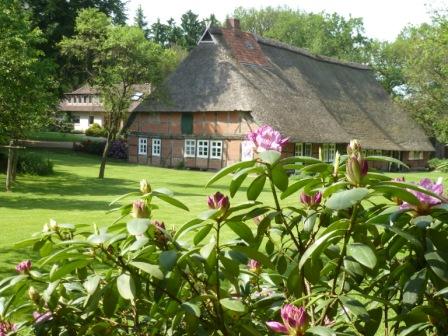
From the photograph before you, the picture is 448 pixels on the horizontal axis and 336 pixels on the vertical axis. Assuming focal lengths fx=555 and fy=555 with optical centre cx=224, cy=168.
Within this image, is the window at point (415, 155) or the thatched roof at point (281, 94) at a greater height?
the thatched roof at point (281, 94)

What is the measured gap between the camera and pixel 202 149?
33.9 meters

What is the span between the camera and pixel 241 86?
33125 mm

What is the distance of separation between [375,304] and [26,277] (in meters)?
1.24

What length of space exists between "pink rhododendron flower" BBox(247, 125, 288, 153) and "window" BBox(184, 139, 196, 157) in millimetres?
32489

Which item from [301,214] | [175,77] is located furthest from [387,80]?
[301,214]

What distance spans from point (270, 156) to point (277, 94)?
3405 centimetres

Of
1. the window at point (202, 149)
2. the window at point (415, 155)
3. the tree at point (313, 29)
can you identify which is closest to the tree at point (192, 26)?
the tree at point (313, 29)

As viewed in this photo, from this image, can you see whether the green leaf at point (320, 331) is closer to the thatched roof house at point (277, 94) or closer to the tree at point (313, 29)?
the thatched roof house at point (277, 94)

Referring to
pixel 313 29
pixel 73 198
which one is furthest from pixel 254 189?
pixel 313 29

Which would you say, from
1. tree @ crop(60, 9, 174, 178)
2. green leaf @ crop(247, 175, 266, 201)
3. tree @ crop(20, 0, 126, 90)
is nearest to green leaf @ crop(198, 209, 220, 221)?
green leaf @ crop(247, 175, 266, 201)

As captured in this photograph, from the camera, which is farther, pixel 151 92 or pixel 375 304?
pixel 151 92

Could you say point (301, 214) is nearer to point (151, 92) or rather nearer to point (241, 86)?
point (151, 92)

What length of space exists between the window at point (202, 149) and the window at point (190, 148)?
0.41m

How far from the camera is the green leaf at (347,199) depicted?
1367 millimetres
